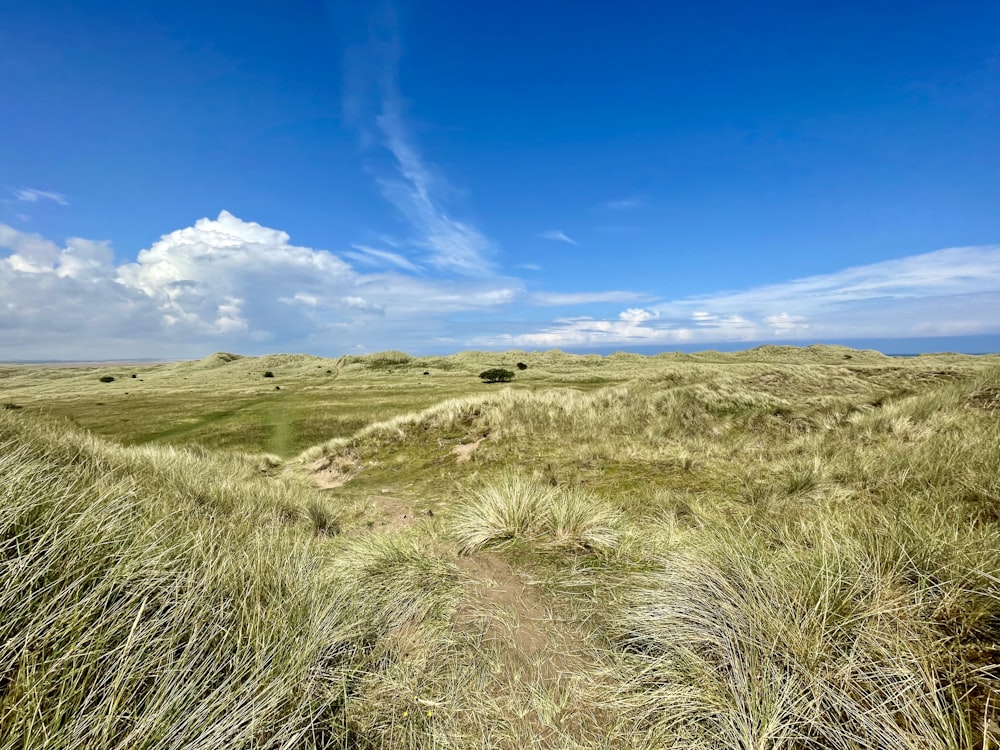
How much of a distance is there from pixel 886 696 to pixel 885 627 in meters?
0.42

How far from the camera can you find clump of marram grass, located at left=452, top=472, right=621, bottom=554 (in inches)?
208

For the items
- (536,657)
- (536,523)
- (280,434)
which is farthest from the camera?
(280,434)

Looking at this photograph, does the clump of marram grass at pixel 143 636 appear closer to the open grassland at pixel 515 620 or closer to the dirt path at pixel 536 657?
the open grassland at pixel 515 620

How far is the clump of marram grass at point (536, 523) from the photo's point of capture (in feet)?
17.3

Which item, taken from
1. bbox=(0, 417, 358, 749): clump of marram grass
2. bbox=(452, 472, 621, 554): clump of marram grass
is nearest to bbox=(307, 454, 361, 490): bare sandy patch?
bbox=(452, 472, 621, 554): clump of marram grass

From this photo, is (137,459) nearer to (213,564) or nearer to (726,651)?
(213,564)

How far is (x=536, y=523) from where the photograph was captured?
574cm

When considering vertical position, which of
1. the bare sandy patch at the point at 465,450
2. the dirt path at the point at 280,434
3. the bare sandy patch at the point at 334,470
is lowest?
the dirt path at the point at 280,434

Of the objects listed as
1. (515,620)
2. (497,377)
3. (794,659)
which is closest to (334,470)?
(515,620)

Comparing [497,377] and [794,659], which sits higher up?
[794,659]

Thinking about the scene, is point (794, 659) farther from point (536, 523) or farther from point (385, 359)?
point (385, 359)

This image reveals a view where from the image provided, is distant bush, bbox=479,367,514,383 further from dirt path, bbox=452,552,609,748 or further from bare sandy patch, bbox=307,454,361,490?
dirt path, bbox=452,552,609,748

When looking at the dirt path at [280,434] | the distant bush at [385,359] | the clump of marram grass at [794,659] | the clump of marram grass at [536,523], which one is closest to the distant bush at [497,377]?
the dirt path at [280,434]

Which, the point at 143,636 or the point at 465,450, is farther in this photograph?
the point at 465,450
